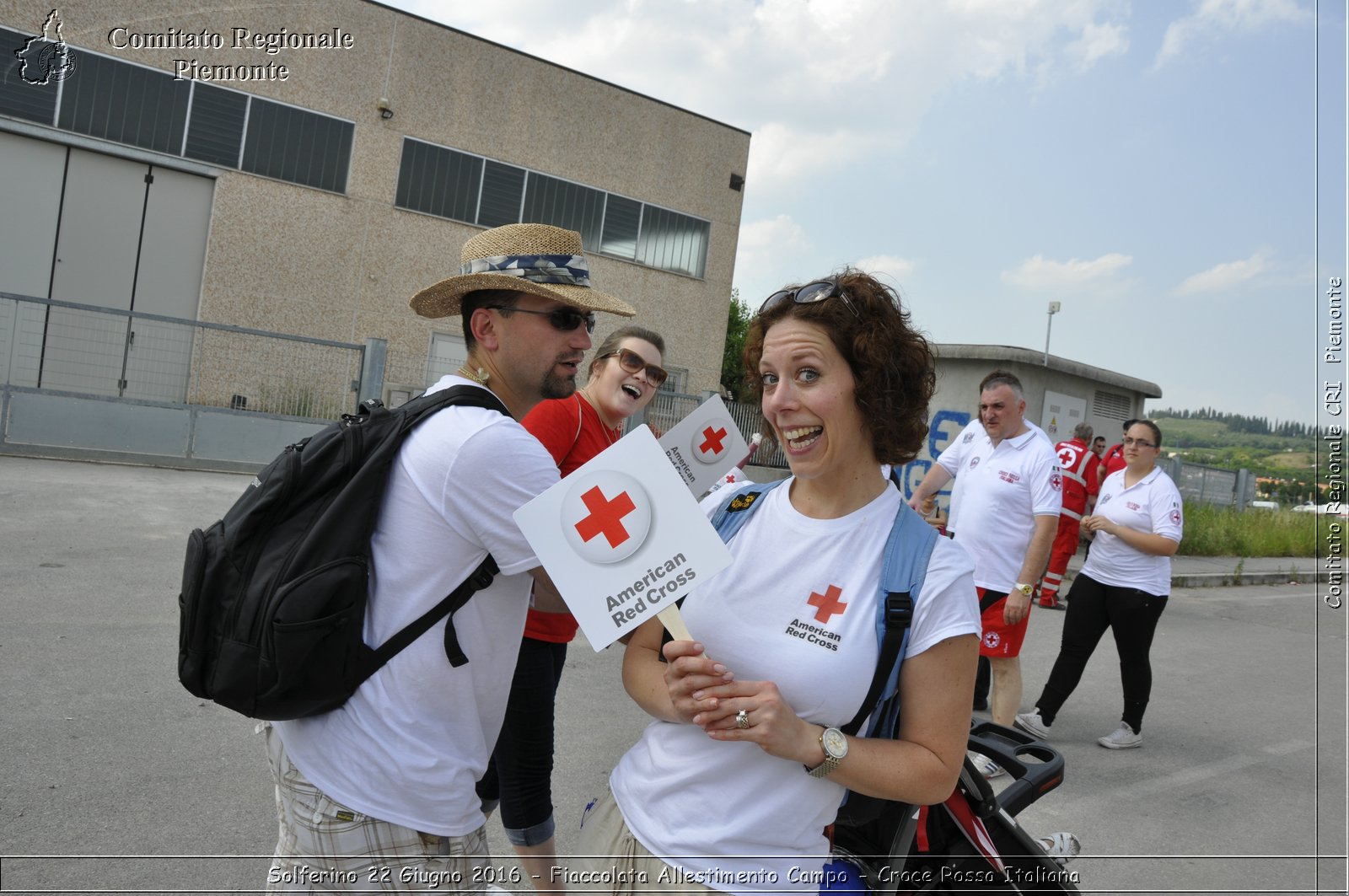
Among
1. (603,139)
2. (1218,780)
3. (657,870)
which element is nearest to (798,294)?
(657,870)

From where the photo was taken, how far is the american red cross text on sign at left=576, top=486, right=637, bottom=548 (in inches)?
62.6

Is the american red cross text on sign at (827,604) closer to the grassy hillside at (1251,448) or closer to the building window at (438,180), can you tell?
the grassy hillside at (1251,448)

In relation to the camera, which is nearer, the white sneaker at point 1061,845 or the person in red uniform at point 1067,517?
the white sneaker at point 1061,845

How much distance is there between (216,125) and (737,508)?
1714cm

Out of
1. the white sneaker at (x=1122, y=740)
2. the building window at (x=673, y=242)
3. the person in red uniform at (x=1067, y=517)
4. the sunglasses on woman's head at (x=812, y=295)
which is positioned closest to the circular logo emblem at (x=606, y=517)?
the sunglasses on woman's head at (x=812, y=295)

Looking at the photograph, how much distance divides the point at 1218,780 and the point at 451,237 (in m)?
16.4

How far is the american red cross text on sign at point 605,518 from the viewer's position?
1.59m

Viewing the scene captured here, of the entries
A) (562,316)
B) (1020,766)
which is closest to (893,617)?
(1020,766)

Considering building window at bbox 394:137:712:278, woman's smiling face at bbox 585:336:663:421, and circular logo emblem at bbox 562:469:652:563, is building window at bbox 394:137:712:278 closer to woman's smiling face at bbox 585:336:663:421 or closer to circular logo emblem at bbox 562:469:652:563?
woman's smiling face at bbox 585:336:663:421

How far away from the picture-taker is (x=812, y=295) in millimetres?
1900

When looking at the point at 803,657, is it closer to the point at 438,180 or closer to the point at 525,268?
the point at 525,268

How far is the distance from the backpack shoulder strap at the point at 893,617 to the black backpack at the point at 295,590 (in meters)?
0.79

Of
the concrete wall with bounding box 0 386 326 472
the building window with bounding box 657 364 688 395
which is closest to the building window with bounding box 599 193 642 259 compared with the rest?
the building window with bounding box 657 364 688 395

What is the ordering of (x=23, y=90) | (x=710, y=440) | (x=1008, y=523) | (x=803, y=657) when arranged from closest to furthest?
(x=803, y=657), (x=710, y=440), (x=1008, y=523), (x=23, y=90)
